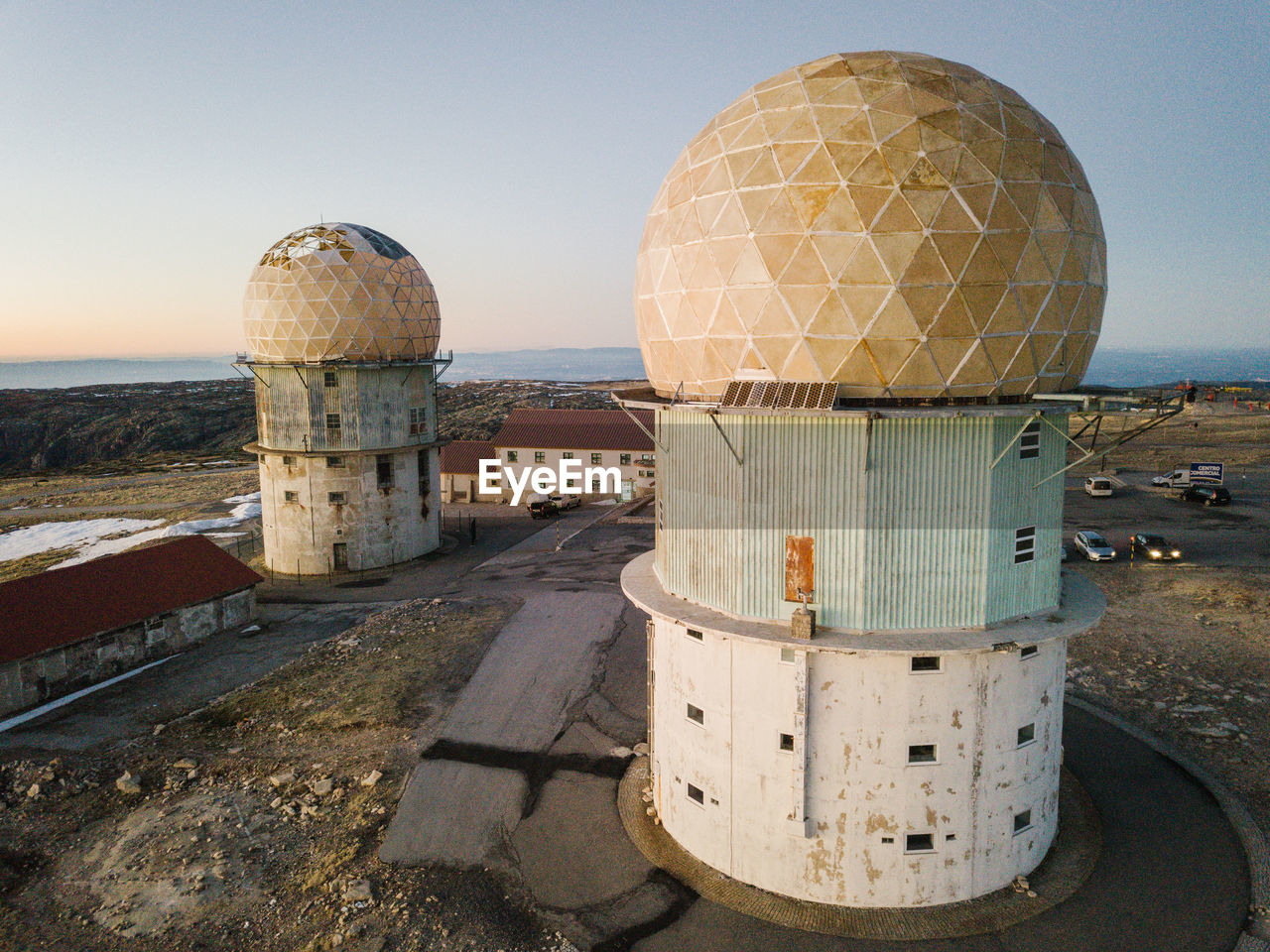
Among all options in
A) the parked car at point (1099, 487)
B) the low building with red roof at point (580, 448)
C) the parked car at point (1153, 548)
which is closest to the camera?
the parked car at point (1153, 548)

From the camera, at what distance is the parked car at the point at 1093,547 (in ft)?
98.4

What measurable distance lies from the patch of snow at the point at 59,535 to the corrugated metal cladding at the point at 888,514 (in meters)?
38.3

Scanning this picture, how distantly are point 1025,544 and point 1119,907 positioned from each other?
18.6 feet

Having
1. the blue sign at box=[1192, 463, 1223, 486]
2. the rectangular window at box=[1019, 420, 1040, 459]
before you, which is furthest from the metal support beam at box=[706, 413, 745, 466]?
the blue sign at box=[1192, 463, 1223, 486]

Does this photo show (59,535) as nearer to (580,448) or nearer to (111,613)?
(111,613)

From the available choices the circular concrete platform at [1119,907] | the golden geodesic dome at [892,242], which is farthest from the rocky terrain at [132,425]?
the circular concrete platform at [1119,907]

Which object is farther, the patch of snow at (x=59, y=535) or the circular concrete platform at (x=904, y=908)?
the patch of snow at (x=59, y=535)

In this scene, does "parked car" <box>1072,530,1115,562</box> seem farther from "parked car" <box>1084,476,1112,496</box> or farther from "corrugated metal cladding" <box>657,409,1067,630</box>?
"corrugated metal cladding" <box>657,409,1067,630</box>

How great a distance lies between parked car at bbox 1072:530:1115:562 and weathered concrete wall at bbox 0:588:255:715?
105 feet

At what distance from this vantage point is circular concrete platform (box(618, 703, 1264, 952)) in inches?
419

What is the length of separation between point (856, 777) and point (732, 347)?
22.2 feet

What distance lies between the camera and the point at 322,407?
102 feet

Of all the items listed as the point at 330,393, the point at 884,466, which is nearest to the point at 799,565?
the point at 884,466

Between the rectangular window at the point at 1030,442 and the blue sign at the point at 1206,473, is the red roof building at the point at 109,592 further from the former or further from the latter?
the blue sign at the point at 1206,473
